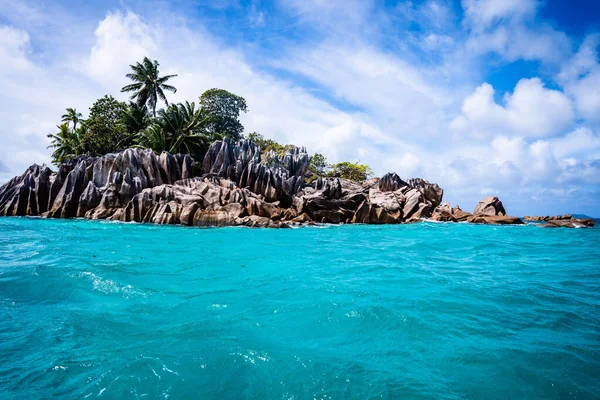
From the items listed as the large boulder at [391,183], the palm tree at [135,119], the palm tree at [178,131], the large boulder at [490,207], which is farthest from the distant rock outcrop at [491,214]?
the palm tree at [135,119]

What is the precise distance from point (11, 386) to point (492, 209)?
4603 centimetres

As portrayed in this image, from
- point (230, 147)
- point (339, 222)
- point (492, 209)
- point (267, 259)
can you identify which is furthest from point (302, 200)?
point (492, 209)

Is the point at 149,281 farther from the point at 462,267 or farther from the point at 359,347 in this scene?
the point at 462,267

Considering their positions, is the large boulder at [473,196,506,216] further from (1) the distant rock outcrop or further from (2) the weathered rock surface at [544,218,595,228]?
(2) the weathered rock surface at [544,218,595,228]

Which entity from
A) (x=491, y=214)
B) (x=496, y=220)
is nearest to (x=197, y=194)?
(x=496, y=220)

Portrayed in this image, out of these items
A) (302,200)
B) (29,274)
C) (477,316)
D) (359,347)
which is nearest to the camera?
(359,347)

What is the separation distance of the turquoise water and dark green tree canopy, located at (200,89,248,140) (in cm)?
4488

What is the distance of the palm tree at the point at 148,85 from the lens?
159 feet

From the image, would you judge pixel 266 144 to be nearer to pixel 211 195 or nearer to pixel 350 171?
pixel 350 171

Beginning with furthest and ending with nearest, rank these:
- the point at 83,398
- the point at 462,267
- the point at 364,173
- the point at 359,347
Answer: the point at 364,173 < the point at 462,267 < the point at 359,347 < the point at 83,398

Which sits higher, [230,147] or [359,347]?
[230,147]

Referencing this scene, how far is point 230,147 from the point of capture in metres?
38.5

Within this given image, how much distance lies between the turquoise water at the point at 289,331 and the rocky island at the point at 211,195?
18.7 m

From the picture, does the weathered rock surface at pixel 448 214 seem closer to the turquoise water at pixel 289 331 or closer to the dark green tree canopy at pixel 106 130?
the turquoise water at pixel 289 331
